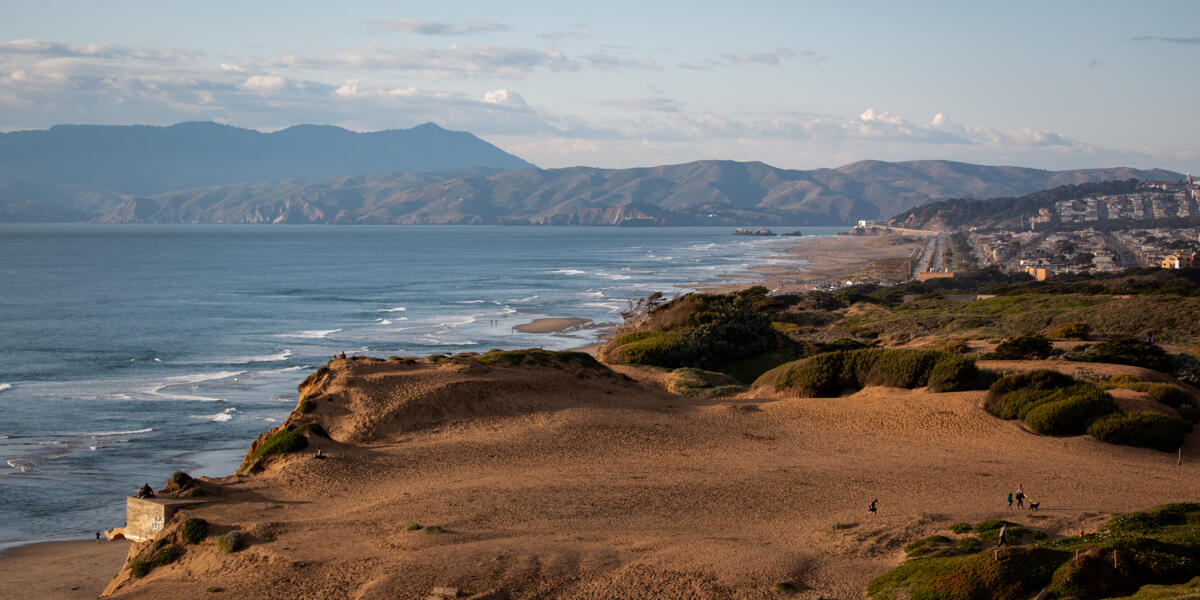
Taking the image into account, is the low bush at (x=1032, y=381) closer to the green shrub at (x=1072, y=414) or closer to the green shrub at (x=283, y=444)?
the green shrub at (x=1072, y=414)

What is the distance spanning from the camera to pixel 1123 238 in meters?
177

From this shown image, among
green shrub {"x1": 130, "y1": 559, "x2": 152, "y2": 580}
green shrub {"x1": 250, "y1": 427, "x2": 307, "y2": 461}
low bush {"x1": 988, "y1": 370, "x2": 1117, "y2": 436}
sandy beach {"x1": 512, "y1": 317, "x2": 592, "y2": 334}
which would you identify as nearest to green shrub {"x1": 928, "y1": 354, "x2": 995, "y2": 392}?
low bush {"x1": 988, "y1": 370, "x2": 1117, "y2": 436}

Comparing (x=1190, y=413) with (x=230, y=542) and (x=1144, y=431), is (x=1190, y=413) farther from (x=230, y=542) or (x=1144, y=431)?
(x=230, y=542)

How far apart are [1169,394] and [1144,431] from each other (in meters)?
3.01

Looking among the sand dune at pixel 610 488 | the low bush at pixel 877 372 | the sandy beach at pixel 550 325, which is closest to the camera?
the sand dune at pixel 610 488

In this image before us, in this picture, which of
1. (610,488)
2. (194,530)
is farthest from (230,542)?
(610,488)

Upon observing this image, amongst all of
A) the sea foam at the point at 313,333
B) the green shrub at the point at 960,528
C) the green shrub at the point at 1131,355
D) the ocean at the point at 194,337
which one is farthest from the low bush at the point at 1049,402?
the sea foam at the point at 313,333

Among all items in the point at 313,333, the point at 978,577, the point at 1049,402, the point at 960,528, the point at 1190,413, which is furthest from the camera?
the point at 313,333

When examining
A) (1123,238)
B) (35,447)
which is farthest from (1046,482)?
(1123,238)

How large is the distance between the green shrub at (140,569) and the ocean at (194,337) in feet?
34.7

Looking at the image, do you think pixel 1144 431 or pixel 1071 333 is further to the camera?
pixel 1071 333

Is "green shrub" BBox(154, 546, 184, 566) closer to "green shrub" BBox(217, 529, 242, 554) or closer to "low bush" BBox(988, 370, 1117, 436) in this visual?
"green shrub" BBox(217, 529, 242, 554)

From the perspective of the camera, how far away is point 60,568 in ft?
76.2

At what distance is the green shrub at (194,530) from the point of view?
58.8ft
